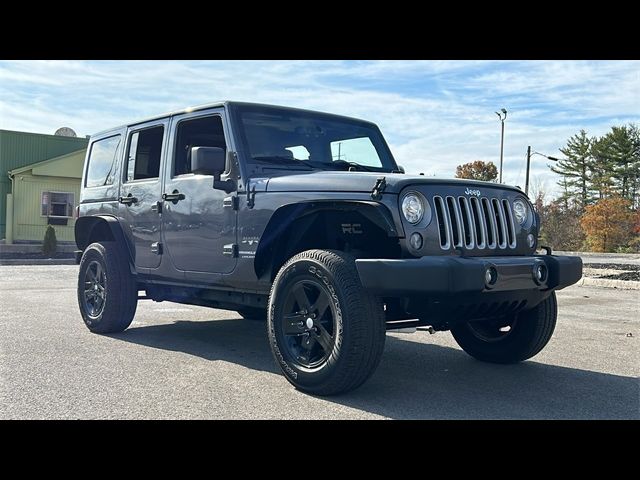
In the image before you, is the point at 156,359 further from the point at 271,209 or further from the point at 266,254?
the point at 271,209

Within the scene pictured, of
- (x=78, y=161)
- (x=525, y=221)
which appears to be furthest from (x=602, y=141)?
(x=525, y=221)

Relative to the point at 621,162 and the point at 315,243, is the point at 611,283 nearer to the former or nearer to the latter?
the point at 315,243

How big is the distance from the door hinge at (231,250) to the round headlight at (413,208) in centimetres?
156

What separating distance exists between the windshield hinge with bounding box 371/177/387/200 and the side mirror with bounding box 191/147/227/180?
1.47m

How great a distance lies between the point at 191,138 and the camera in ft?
19.4

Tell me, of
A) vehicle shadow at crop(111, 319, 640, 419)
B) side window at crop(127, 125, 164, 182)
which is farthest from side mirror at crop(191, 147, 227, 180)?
vehicle shadow at crop(111, 319, 640, 419)

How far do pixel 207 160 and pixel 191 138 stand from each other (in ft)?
3.64

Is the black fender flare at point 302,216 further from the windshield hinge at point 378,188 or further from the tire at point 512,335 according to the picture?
the tire at point 512,335

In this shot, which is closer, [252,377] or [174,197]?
[252,377]

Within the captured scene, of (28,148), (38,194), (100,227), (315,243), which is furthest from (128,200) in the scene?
(28,148)

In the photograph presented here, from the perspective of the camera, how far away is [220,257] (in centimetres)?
516

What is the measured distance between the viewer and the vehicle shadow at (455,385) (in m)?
3.94

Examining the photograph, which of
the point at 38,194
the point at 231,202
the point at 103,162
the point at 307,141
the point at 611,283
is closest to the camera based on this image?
the point at 231,202
